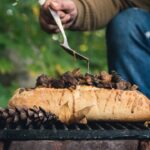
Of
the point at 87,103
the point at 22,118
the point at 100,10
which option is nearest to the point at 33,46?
the point at 100,10

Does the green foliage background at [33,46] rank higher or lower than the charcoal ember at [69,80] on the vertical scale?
lower

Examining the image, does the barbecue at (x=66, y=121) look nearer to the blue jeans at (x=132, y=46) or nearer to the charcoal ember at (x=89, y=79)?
the charcoal ember at (x=89, y=79)

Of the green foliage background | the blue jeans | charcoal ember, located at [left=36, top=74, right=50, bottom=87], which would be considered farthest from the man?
the green foliage background

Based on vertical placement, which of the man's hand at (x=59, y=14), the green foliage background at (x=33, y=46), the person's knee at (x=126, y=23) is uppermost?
the man's hand at (x=59, y=14)

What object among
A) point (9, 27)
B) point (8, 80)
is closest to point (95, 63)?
point (9, 27)

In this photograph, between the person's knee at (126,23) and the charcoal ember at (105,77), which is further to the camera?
the person's knee at (126,23)

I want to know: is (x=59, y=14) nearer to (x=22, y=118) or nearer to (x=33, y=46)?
(x=22, y=118)

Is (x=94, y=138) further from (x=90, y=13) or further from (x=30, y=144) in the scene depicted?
(x=90, y=13)

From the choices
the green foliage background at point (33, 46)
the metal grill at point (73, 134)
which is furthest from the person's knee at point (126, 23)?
the green foliage background at point (33, 46)
